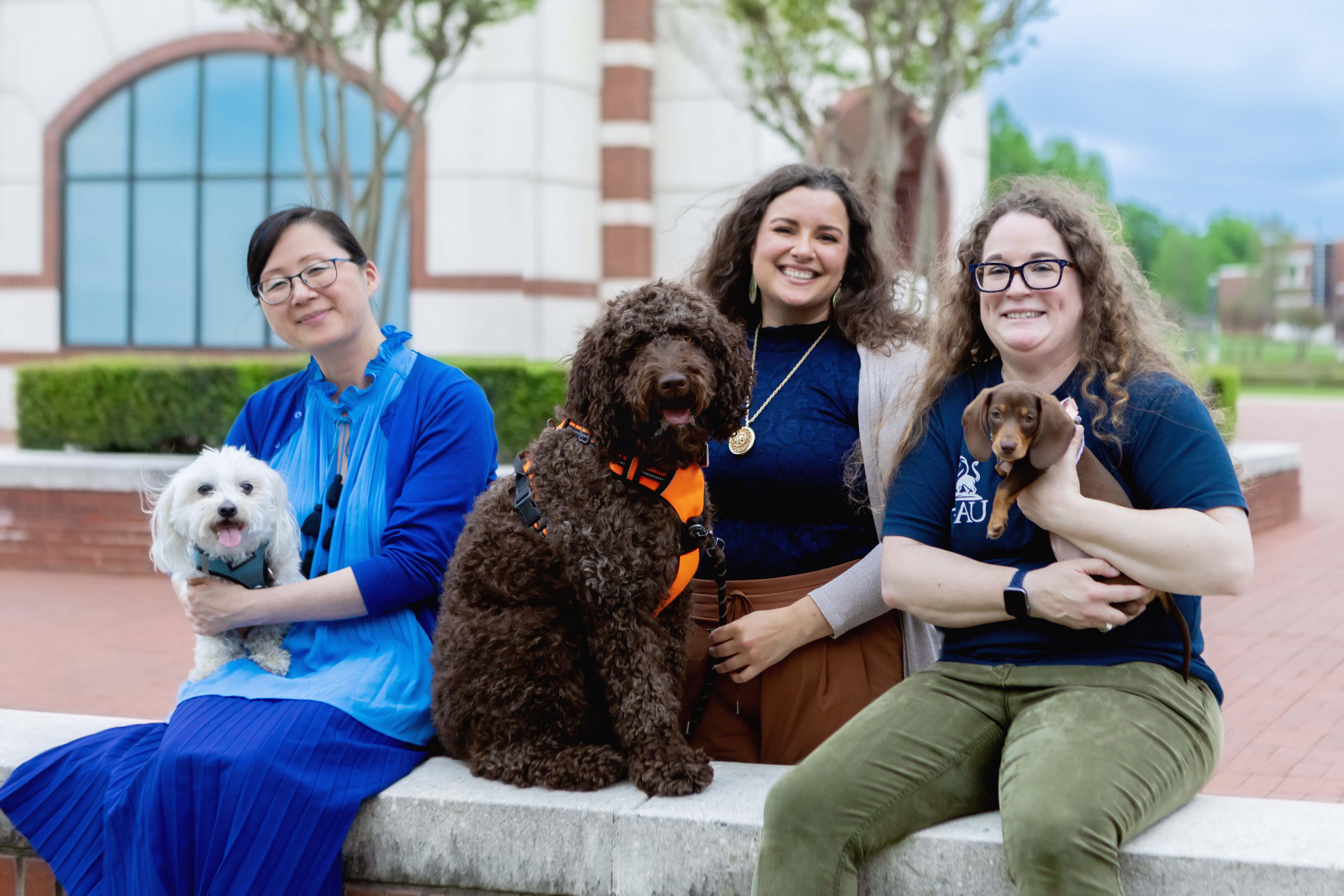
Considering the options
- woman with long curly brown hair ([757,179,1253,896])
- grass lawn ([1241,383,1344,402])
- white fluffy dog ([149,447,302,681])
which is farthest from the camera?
grass lawn ([1241,383,1344,402])

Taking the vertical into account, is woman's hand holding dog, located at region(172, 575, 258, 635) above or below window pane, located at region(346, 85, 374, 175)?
below

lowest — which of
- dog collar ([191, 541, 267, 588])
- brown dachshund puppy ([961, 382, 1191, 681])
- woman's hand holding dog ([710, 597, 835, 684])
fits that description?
woman's hand holding dog ([710, 597, 835, 684])

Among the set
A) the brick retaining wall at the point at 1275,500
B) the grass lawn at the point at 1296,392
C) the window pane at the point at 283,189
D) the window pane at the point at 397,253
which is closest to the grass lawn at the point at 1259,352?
the grass lawn at the point at 1296,392

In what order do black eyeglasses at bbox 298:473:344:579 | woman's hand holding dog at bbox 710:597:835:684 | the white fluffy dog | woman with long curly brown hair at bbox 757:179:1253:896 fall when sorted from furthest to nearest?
black eyeglasses at bbox 298:473:344:579 < woman's hand holding dog at bbox 710:597:835:684 < the white fluffy dog < woman with long curly brown hair at bbox 757:179:1253:896

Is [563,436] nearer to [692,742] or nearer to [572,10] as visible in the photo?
[692,742]

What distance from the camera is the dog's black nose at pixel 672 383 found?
100 inches

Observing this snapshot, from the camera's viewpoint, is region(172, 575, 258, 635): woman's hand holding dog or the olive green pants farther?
region(172, 575, 258, 635): woman's hand holding dog

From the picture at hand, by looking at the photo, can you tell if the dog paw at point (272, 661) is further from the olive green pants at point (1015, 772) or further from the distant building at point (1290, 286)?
the distant building at point (1290, 286)

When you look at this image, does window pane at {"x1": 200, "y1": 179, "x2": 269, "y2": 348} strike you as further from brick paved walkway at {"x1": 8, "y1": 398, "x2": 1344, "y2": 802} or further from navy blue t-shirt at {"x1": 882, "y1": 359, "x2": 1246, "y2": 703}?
navy blue t-shirt at {"x1": 882, "y1": 359, "x2": 1246, "y2": 703}

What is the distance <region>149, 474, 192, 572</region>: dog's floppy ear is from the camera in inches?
123

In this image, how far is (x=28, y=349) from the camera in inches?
727

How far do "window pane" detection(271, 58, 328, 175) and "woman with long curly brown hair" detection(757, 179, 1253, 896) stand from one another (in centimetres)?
1604

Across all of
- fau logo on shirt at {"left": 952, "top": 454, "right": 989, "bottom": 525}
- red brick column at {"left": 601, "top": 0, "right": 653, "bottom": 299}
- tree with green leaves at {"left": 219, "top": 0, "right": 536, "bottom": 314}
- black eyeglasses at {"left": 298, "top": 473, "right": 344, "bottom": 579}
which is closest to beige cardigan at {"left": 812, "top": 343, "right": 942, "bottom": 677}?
fau logo on shirt at {"left": 952, "top": 454, "right": 989, "bottom": 525}

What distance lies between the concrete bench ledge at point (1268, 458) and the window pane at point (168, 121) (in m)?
14.9
